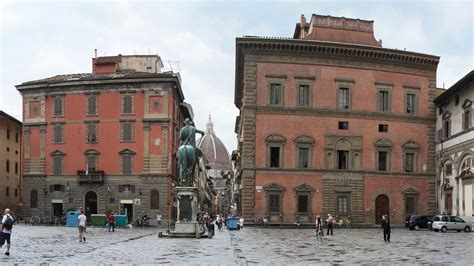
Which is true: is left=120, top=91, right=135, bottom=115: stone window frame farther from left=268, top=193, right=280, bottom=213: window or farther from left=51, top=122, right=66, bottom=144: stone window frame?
left=268, top=193, right=280, bottom=213: window

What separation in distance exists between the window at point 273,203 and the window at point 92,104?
19.8m

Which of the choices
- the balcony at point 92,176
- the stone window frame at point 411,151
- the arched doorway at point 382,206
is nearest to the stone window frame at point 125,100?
the balcony at point 92,176

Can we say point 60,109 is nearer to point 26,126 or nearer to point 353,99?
point 26,126

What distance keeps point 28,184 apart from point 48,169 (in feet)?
8.31

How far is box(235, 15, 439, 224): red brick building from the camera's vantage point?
2010 inches

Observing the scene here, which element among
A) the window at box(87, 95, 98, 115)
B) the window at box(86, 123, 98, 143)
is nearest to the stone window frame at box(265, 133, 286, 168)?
the window at box(86, 123, 98, 143)

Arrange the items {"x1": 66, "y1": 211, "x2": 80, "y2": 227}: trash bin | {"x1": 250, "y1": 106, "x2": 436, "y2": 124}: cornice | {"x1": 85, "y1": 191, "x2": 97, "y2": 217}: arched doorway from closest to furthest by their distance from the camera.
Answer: {"x1": 66, "y1": 211, "x2": 80, "y2": 227}: trash bin, {"x1": 250, "y1": 106, "x2": 436, "y2": 124}: cornice, {"x1": 85, "y1": 191, "x2": 97, "y2": 217}: arched doorway

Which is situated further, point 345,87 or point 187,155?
point 345,87

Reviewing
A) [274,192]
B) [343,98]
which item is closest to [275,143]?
[274,192]

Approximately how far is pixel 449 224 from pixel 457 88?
12461 millimetres

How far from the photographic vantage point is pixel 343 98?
5331 centimetres

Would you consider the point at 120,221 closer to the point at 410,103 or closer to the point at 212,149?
the point at 410,103

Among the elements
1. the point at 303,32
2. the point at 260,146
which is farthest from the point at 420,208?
the point at 303,32

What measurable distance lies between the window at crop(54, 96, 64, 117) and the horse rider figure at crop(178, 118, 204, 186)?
30.6m
